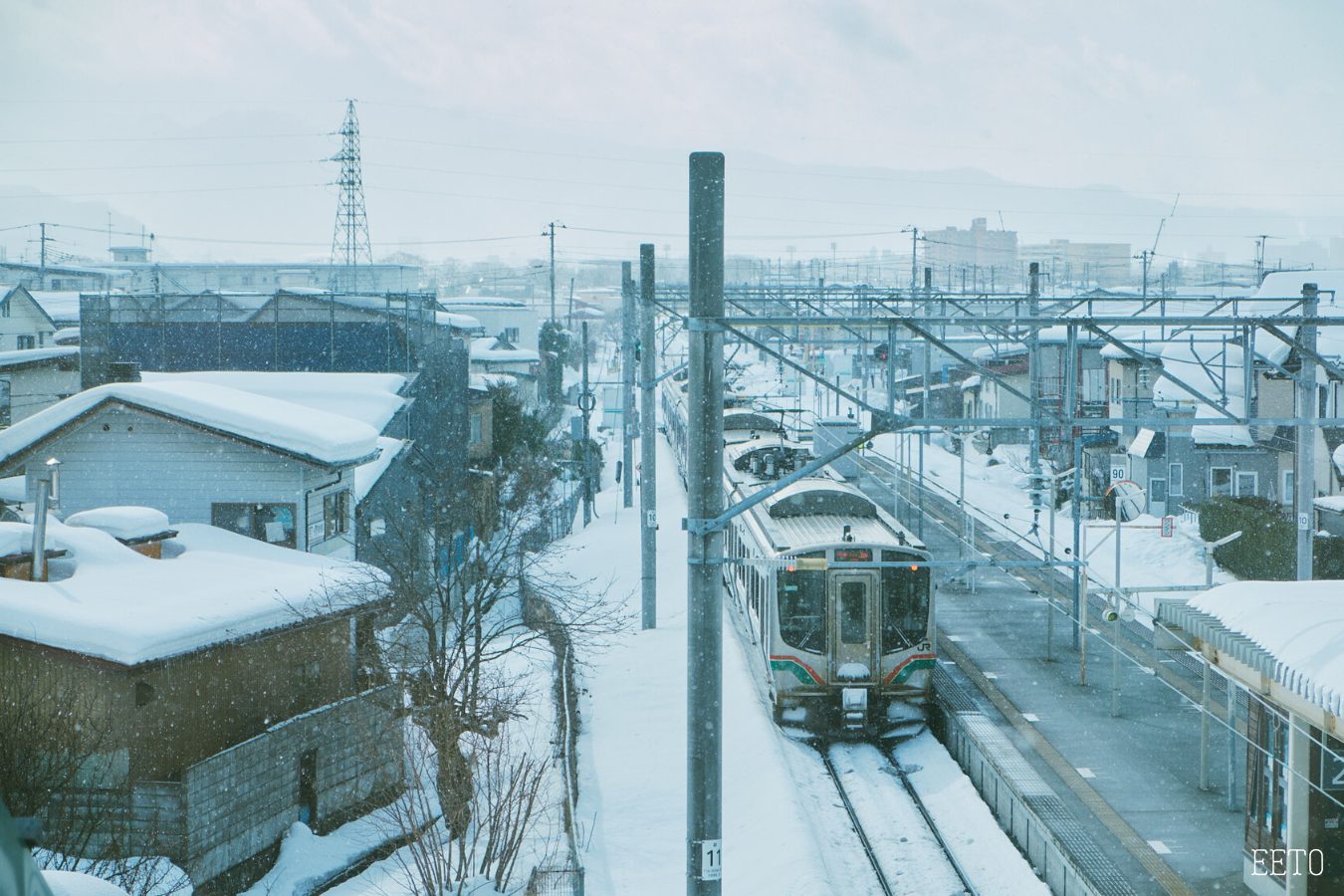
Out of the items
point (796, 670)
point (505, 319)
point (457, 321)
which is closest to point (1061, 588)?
point (796, 670)

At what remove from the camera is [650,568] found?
1781cm

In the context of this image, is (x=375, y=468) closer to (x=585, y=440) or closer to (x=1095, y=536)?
(x=585, y=440)

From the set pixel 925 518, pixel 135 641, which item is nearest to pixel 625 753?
pixel 135 641

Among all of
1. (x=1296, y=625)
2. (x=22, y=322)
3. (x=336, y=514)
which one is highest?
(x=22, y=322)

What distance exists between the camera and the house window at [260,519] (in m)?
15.4

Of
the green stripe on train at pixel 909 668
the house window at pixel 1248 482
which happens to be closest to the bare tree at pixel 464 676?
the green stripe on train at pixel 909 668

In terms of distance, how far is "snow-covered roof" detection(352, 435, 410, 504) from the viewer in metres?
18.5

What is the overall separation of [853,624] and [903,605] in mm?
577

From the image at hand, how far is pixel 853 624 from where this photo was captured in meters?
12.9

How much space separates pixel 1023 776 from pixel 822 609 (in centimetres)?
274

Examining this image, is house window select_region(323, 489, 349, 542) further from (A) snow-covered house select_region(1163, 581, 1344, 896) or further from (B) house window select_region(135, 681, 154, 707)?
(A) snow-covered house select_region(1163, 581, 1344, 896)

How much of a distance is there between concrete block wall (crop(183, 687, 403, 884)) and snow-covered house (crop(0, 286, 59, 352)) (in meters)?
23.0

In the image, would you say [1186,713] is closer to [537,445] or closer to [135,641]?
[135,641]

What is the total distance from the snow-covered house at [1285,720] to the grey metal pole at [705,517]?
12.0 ft
